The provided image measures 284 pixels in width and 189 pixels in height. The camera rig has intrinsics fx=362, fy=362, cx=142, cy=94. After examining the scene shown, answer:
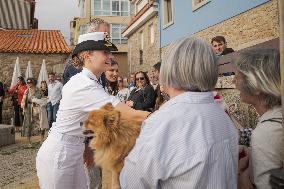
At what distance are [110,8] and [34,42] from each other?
21.3 meters

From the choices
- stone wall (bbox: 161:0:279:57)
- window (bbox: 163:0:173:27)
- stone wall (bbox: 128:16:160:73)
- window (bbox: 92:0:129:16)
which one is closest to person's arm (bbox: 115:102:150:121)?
stone wall (bbox: 161:0:279:57)

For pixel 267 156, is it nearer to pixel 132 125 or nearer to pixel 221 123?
pixel 221 123

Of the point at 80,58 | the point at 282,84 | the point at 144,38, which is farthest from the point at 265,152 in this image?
the point at 144,38

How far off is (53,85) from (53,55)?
23.9 feet

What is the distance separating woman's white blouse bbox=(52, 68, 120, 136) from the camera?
2.41 m

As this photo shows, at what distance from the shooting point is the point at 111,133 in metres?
2.38

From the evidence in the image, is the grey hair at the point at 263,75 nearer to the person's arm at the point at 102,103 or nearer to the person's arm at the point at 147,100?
the person's arm at the point at 102,103

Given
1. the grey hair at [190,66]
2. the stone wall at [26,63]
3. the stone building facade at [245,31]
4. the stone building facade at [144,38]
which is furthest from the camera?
the stone building facade at [144,38]

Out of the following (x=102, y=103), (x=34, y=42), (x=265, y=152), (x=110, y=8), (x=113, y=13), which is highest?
(x=110, y=8)

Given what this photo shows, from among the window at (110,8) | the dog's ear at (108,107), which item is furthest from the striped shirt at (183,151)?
the window at (110,8)

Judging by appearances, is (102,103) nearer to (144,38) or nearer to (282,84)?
(282,84)

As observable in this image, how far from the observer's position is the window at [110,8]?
4050cm

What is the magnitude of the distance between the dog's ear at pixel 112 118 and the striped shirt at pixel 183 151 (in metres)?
0.73

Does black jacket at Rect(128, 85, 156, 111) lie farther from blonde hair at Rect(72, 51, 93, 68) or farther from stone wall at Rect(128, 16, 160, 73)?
stone wall at Rect(128, 16, 160, 73)
